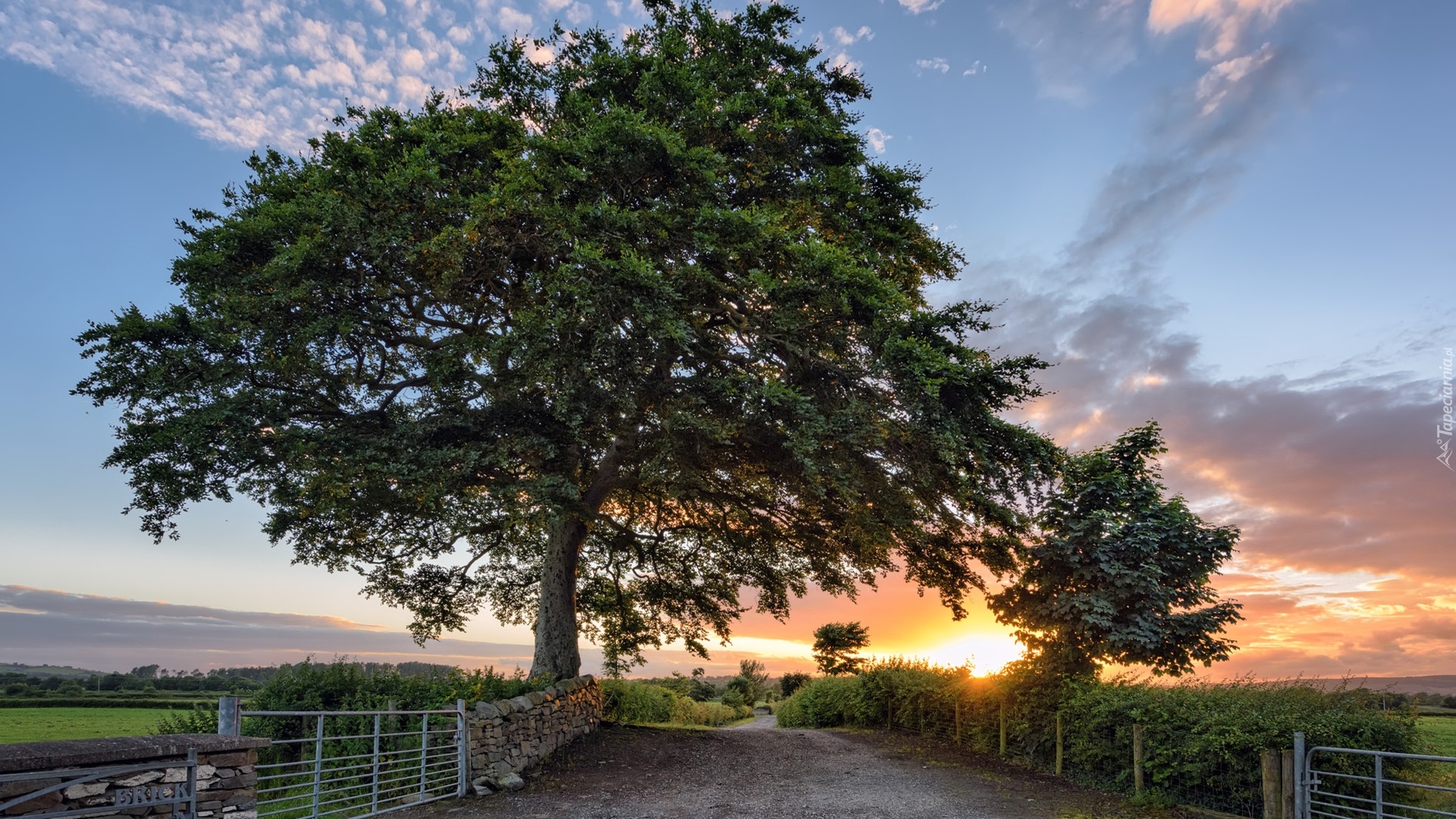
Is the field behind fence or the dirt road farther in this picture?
the dirt road

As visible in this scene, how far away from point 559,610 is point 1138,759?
11223 millimetres

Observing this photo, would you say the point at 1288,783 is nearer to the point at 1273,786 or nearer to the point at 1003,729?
the point at 1273,786

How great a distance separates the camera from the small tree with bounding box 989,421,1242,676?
40.4 feet

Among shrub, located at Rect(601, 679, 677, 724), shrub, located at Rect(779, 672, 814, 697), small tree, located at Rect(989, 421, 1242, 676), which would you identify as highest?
small tree, located at Rect(989, 421, 1242, 676)

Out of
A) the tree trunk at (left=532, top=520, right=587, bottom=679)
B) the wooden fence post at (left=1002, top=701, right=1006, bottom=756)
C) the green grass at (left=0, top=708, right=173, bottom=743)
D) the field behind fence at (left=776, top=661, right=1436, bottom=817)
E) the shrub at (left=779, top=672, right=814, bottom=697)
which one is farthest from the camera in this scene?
the shrub at (left=779, top=672, right=814, bottom=697)

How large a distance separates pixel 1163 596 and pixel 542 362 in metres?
10.9

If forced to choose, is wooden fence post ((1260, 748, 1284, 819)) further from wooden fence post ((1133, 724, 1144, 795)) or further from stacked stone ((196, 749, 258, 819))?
stacked stone ((196, 749, 258, 819))

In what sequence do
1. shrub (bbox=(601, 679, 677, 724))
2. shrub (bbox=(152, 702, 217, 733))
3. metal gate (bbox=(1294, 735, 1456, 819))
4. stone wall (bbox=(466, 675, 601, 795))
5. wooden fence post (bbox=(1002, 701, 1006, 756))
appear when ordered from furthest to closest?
1. shrub (bbox=(601, 679, 677, 724))
2. wooden fence post (bbox=(1002, 701, 1006, 756))
3. stone wall (bbox=(466, 675, 601, 795))
4. shrub (bbox=(152, 702, 217, 733))
5. metal gate (bbox=(1294, 735, 1456, 819))

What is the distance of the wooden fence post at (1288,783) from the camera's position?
920 cm

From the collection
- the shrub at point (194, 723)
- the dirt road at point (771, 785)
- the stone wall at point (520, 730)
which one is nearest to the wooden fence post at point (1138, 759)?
the dirt road at point (771, 785)

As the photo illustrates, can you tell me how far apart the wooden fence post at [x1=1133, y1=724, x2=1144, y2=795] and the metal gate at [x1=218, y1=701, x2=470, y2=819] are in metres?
10.3

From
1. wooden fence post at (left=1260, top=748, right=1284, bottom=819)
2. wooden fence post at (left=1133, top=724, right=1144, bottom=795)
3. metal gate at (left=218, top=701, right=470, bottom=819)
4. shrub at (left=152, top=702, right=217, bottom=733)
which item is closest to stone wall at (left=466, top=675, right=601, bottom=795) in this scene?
metal gate at (left=218, top=701, right=470, bottom=819)

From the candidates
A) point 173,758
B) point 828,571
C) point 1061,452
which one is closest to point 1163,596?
point 1061,452

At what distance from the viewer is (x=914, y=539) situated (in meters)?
14.8
